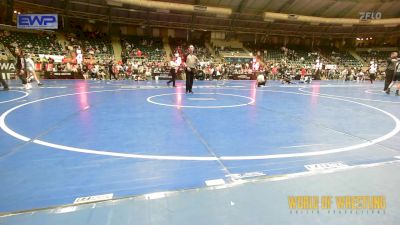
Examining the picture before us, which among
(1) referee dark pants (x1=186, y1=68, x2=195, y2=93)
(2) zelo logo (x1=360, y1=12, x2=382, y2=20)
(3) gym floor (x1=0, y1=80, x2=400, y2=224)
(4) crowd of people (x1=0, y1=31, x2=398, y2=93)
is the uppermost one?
(2) zelo logo (x1=360, y1=12, x2=382, y2=20)

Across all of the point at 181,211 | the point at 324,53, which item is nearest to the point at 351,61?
the point at 324,53

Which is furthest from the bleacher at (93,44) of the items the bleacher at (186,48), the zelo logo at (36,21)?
the bleacher at (186,48)

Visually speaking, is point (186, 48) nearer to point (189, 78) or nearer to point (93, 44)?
point (93, 44)

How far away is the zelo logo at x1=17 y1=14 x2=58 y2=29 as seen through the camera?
22469mm

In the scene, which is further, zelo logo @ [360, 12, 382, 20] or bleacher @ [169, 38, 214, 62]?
zelo logo @ [360, 12, 382, 20]

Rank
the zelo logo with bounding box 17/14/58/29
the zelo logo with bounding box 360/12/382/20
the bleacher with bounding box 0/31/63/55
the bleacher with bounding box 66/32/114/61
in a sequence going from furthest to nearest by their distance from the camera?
the zelo logo with bounding box 360/12/382/20
the bleacher with bounding box 66/32/114/61
the bleacher with bounding box 0/31/63/55
the zelo logo with bounding box 17/14/58/29

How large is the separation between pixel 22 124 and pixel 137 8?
25811mm

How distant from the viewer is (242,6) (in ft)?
102

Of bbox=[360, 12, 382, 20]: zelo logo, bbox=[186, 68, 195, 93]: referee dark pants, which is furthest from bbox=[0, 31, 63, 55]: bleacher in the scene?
bbox=[360, 12, 382, 20]: zelo logo

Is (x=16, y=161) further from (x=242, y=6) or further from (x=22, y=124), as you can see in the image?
(x=242, y=6)

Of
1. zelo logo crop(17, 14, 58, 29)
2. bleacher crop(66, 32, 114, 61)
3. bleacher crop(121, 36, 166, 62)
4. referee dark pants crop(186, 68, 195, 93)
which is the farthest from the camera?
bleacher crop(121, 36, 166, 62)

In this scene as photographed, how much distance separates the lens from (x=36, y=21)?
75.8 feet

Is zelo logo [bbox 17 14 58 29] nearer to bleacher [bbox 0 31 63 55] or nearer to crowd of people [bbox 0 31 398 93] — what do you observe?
bleacher [bbox 0 31 63 55]

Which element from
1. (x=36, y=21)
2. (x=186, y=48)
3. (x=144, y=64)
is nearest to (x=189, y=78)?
(x=144, y=64)
